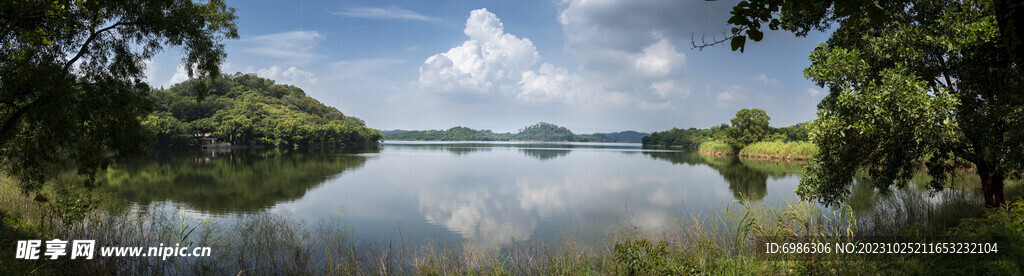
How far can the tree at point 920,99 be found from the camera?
7352 mm

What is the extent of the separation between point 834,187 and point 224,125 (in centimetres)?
8733

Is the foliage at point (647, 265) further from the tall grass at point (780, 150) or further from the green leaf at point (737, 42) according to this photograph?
the tall grass at point (780, 150)

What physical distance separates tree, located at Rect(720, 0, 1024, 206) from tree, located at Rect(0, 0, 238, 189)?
1337 centimetres

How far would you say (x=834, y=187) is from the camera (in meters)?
9.22

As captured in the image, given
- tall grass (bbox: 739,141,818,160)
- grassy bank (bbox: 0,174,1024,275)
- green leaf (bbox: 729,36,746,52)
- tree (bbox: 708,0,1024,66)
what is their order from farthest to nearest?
tall grass (bbox: 739,141,818,160), grassy bank (bbox: 0,174,1024,275), green leaf (bbox: 729,36,746,52), tree (bbox: 708,0,1024,66)

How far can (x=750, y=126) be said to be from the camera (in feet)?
172

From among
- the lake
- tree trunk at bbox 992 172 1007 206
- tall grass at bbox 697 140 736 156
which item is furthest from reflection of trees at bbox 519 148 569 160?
tree trunk at bbox 992 172 1007 206

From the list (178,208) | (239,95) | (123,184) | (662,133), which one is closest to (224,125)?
(239,95)

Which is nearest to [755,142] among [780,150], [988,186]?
[780,150]

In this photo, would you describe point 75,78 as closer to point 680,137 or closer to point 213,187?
point 213,187

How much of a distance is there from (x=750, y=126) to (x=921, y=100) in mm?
50117

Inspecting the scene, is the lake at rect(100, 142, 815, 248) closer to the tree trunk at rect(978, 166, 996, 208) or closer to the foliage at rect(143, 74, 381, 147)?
the tree trunk at rect(978, 166, 996, 208)

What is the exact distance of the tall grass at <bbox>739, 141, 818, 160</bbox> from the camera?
3928cm

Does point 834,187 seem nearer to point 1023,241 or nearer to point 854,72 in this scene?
point 854,72
